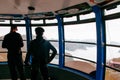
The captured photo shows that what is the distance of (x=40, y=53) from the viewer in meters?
5.97

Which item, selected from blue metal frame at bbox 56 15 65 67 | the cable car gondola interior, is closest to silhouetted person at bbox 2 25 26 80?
the cable car gondola interior

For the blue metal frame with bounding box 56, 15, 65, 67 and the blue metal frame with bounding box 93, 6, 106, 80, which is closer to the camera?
the blue metal frame with bounding box 93, 6, 106, 80

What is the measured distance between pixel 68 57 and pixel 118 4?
12.7 ft

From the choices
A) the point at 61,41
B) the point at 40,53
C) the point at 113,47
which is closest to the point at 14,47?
the point at 40,53

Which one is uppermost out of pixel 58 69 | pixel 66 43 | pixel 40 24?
pixel 40 24

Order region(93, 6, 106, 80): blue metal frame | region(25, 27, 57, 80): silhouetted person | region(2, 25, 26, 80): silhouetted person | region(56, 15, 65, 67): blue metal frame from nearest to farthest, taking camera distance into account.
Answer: region(25, 27, 57, 80): silhouetted person < region(93, 6, 106, 80): blue metal frame < region(2, 25, 26, 80): silhouetted person < region(56, 15, 65, 67): blue metal frame

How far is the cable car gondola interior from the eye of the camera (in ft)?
20.1

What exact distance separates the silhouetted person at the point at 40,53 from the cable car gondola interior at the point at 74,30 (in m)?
1.07

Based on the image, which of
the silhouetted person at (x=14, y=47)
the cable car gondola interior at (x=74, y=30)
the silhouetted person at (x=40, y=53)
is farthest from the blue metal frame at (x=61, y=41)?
the silhouetted person at (x=40, y=53)

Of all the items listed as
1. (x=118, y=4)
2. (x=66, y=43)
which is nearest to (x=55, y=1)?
(x=118, y=4)

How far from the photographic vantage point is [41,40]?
5.88 m

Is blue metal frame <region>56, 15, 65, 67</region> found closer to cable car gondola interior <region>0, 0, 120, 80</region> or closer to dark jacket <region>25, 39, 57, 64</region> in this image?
cable car gondola interior <region>0, 0, 120, 80</region>

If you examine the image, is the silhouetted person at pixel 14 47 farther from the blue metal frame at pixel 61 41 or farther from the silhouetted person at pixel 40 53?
the blue metal frame at pixel 61 41

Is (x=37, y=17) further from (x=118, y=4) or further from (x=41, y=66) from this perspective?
(x=118, y=4)
